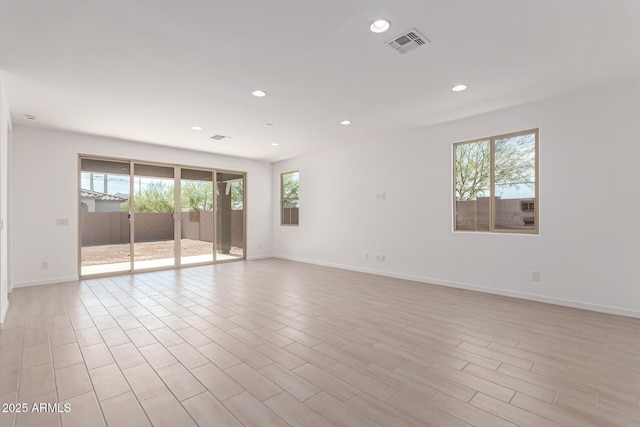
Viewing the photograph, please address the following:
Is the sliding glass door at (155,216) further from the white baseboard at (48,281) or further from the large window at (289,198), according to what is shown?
the large window at (289,198)

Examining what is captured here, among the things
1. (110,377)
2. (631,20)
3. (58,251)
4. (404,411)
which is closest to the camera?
(404,411)

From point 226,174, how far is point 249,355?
593 centimetres

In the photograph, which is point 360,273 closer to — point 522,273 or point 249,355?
point 522,273

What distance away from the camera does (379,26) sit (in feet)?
7.93

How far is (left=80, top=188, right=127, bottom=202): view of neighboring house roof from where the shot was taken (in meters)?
5.62

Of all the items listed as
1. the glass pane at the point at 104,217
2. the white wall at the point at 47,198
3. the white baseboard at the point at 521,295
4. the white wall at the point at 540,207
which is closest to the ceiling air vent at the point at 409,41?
the white wall at the point at 540,207

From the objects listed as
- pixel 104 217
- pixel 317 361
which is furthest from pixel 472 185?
pixel 104 217

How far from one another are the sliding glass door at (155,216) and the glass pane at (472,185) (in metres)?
5.32

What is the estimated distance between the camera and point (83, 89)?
141 inches

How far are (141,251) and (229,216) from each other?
2.17 metres

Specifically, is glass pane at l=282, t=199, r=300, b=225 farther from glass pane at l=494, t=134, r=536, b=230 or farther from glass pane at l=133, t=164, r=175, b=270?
glass pane at l=494, t=134, r=536, b=230

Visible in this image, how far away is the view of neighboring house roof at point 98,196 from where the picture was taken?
18.4 ft

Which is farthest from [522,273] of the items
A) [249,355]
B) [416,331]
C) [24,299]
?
[24,299]

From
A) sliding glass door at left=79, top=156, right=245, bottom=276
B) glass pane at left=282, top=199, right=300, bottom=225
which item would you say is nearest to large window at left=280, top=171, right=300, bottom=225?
glass pane at left=282, top=199, right=300, bottom=225
